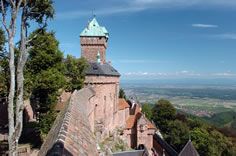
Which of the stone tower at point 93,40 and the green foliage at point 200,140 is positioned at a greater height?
the stone tower at point 93,40

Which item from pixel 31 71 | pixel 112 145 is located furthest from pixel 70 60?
pixel 112 145

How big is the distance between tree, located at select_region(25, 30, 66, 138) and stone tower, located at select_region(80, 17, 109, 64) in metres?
13.5

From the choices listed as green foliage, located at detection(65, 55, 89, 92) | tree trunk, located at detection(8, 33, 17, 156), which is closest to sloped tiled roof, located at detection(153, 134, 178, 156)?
green foliage, located at detection(65, 55, 89, 92)

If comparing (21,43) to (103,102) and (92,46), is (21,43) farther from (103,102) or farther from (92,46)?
(92,46)

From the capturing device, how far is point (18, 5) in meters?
9.62

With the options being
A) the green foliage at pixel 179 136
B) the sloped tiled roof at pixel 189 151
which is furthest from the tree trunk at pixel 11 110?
the green foliage at pixel 179 136

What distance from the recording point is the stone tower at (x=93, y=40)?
27.9 m

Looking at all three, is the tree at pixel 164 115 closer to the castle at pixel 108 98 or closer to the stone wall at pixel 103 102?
the castle at pixel 108 98

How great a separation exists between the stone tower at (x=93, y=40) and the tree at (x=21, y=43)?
16.4 metres

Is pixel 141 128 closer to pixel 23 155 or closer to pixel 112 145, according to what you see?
pixel 112 145

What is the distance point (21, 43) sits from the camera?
34.7ft

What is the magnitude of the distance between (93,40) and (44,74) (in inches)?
655

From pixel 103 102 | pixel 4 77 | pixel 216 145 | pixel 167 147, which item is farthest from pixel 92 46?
pixel 216 145

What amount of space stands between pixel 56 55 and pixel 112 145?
16548mm
